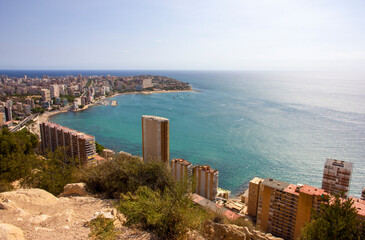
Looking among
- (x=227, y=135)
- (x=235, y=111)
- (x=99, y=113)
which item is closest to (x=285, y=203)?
(x=227, y=135)

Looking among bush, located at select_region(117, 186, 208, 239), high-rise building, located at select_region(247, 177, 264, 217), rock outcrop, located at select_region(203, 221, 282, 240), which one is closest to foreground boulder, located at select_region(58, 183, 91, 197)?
bush, located at select_region(117, 186, 208, 239)

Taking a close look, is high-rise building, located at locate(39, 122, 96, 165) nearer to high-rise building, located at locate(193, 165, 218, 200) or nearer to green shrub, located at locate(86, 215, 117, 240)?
high-rise building, located at locate(193, 165, 218, 200)

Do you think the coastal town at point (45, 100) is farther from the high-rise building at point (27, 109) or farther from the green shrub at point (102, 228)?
the green shrub at point (102, 228)

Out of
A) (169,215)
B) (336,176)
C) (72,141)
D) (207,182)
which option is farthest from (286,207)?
(72,141)

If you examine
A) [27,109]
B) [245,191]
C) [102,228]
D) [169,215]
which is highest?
[169,215]

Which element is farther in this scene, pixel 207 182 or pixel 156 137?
pixel 156 137

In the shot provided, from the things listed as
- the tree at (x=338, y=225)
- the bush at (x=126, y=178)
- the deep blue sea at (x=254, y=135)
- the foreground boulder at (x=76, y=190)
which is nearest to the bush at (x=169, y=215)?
the tree at (x=338, y=225)

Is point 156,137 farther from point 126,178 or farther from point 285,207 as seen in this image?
point 126,178
